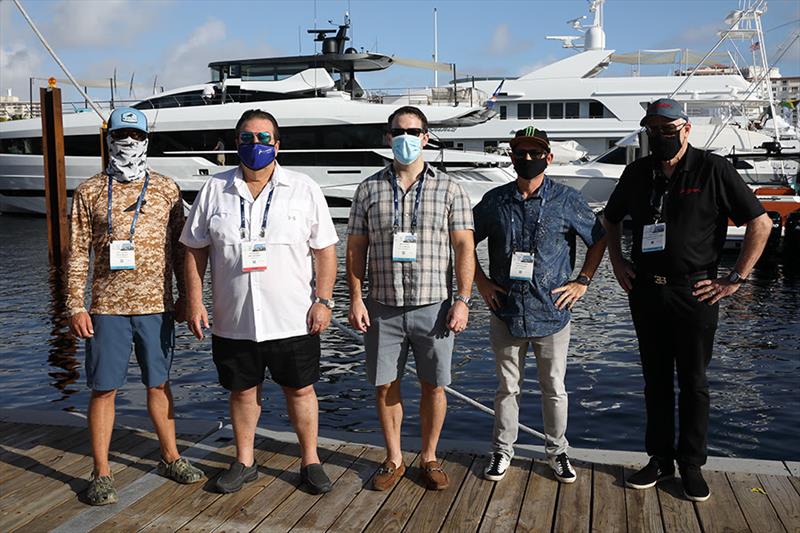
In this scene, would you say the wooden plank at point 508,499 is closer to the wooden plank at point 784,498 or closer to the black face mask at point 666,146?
the wooden plank at point 784,498

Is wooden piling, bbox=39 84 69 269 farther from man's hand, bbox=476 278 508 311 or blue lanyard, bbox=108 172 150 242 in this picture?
man's hand, bbox=476 278 508 311

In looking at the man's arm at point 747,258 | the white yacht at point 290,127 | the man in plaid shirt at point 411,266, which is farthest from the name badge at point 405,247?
the white yacht at point 290,127

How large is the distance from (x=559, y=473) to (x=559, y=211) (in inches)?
53.3

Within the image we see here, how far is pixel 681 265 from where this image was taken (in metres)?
3.92

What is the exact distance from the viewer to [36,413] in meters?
5.56

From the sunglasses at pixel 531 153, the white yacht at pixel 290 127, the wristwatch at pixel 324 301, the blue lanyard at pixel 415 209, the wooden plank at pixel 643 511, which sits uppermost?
the white yacht at pixel 290 127

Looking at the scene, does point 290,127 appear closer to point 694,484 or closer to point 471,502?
point 471,502

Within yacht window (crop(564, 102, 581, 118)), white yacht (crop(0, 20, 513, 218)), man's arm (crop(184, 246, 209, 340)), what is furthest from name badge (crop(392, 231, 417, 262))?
yacht window (crop(564, 102, 581, 118))

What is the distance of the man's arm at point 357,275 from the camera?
405cm

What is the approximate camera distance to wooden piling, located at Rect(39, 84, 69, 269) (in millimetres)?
16969

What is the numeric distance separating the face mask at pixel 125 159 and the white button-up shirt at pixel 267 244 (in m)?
0.38

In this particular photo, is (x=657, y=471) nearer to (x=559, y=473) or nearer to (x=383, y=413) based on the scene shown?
(x=559, y=473)

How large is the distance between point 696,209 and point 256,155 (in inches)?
84.9

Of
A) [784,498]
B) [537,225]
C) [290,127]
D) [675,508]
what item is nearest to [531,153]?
[537,225]
